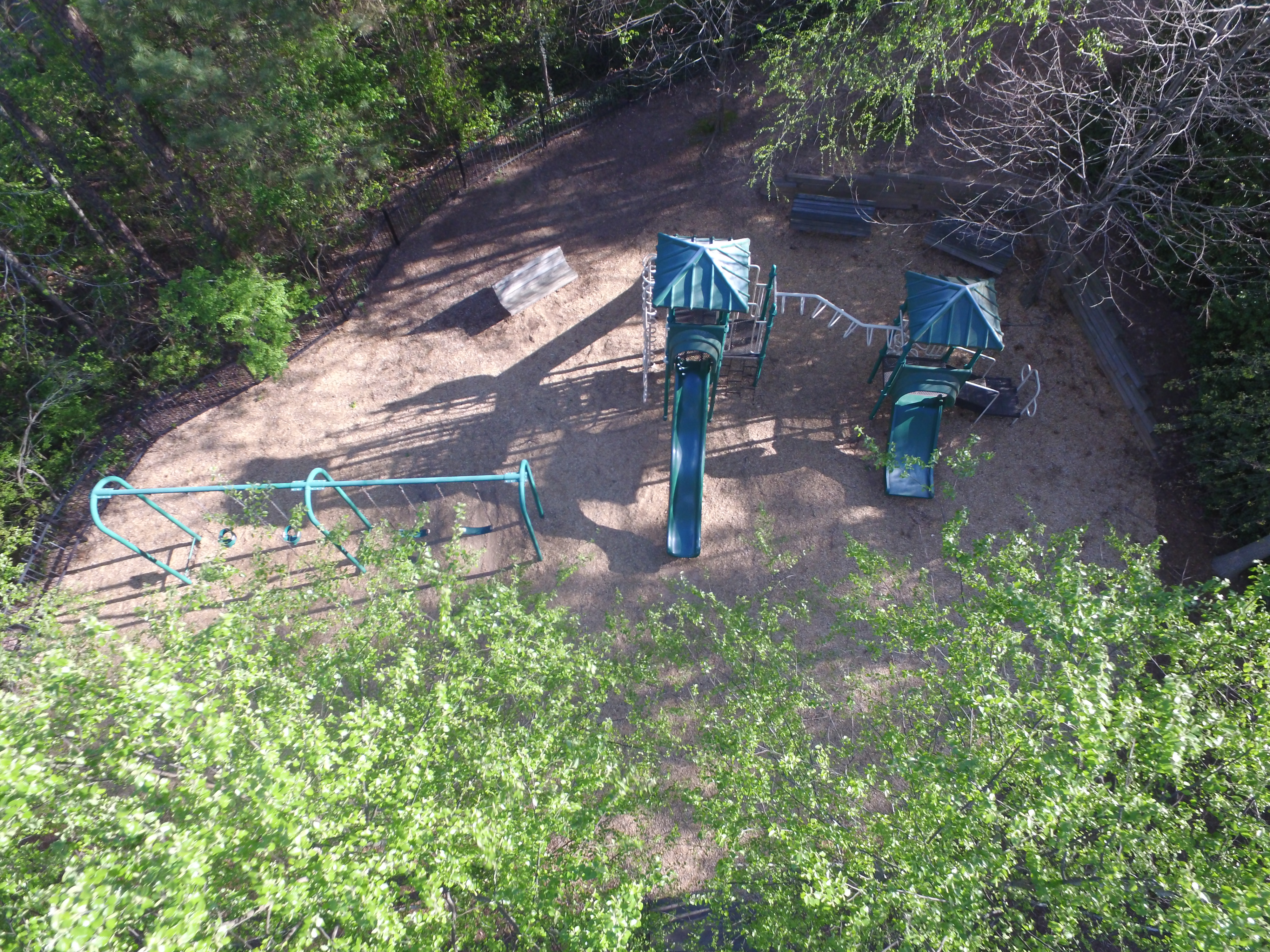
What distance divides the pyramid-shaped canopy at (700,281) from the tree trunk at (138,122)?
10605 mm

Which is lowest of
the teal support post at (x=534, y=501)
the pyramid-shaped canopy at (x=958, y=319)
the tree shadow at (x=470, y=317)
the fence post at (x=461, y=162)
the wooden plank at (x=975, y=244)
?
the teal support post at (x=534, y=501)

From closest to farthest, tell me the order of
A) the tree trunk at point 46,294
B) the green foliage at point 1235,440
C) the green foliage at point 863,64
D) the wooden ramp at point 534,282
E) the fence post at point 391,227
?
the green foliage at point 1235,440, the tree trunk at point 46,294, the green foliage at point 863,64, the wooden ramp at point 534,282, the fence post at point 391,227

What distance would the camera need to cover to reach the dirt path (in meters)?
10.9

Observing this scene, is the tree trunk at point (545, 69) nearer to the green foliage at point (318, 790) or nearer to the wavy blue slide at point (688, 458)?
the wavy blue slide at point (688, 458)

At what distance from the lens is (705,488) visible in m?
11.5

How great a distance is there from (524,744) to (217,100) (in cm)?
1285

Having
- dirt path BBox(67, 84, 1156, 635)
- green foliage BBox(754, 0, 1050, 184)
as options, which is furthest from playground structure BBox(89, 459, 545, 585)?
green foliage BBox(754, 0, 1050, 184)

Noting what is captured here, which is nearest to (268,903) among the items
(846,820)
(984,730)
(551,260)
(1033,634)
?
(846,820)

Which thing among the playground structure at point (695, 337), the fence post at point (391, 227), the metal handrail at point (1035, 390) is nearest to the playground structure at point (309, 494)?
the playground structure at point (695, 337)

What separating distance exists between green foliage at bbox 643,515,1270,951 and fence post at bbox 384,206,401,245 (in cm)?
1366

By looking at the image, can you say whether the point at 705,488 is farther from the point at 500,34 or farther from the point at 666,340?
the point at 500,34

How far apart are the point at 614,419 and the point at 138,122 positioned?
1125 centimetres

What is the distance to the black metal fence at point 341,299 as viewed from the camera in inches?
436

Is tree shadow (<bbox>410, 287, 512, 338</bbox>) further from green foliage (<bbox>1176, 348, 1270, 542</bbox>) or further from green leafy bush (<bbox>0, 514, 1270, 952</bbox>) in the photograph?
green foliage (<bbox>1176, 348, 1270, 542</bbox>)
